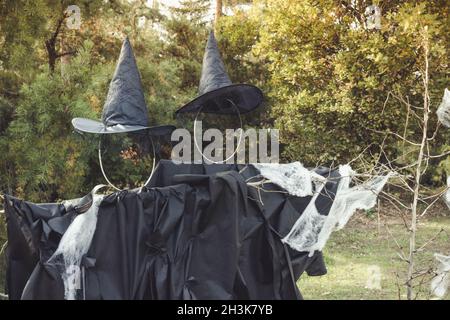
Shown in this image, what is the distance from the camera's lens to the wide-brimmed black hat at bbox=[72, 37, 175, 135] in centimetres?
328

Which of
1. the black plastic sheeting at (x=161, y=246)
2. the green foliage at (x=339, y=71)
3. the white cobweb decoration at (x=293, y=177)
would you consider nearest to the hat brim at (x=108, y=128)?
the black plastic sheeting at (x=161, y=246)

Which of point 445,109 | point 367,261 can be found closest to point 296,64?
point 367,261

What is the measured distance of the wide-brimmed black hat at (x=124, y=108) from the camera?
129 inches

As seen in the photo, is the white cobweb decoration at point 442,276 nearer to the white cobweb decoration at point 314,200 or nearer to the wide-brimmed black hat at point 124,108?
the white cobweb decoration at point 314,200

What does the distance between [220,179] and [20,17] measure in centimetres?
355

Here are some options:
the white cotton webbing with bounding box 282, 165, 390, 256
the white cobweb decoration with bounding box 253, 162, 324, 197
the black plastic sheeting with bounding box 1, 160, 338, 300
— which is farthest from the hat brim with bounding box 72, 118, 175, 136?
the white cotton webbing with bounding box 282, 165, 390, 256

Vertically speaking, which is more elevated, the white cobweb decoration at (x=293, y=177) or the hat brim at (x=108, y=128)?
the hat brim at (x=108, y=128)

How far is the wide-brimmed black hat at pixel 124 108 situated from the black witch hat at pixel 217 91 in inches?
14.0

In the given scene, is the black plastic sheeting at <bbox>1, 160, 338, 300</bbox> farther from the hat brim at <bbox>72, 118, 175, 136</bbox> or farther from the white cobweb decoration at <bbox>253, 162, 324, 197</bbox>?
the hat brim at <bbox>72, 118, 175, 136</bbox>

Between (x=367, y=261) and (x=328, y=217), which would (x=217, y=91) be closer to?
(x=328, y=217)

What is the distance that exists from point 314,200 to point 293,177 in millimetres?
168

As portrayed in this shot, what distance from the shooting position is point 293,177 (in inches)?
120
